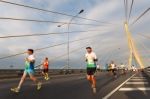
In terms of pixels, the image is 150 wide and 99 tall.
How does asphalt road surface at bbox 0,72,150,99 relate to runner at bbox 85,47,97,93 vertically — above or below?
below

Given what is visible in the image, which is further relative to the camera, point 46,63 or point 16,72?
point 16,72

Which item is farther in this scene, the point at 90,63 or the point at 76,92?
the point at 90,63

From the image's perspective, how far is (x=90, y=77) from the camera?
16031 mm

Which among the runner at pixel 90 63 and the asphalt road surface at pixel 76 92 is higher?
the runner at pixel 90 63

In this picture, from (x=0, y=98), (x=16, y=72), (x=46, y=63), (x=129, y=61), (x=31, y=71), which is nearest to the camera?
(x=0, y=98)

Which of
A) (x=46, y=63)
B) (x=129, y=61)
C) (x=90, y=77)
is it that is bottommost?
(x=90, y=77)

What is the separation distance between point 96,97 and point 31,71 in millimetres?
3629

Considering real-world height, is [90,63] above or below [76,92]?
above

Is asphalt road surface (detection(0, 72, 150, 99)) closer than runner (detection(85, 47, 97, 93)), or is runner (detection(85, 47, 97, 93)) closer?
asphalt road surface (detection(0, 72, 150, 99))

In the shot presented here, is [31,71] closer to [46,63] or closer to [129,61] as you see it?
[46,63]

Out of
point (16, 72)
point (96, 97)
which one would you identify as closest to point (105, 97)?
point (96, 97)

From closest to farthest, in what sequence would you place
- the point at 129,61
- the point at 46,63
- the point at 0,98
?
the point at 0,98 < the point at 46,63 < the point at 129,61

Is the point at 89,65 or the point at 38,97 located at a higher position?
the point at 89,65

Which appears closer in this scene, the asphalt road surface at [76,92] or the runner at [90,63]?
the asphalt road surface at [76,92]
